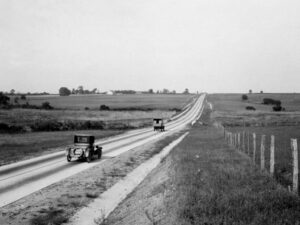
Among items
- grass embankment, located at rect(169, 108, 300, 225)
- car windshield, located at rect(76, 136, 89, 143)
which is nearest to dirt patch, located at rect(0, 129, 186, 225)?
car windshield, located at rect(76, 136, 89, 143)

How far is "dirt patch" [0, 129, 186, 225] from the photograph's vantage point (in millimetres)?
10427

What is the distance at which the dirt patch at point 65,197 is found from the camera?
10427 mm

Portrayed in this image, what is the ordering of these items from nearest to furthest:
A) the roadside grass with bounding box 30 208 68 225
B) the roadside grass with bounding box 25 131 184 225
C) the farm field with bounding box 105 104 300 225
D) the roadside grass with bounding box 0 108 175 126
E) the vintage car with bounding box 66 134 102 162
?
the farm field with bounding box 105 104 300 225 < the roadside grass with bounding box 30 208 68 225 < the roadside grass with bounding box 25 131 184 225 < the vintage car with bounding box 66 134 102 162 < the roadside grass with bounding box 0 108 175 126

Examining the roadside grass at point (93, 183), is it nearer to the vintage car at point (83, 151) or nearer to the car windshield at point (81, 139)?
the vintage car at point (83, 151)

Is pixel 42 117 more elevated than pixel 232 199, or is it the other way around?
pixel 232 199

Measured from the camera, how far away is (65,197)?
41.9 ft

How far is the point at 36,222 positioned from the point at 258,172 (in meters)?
8.09

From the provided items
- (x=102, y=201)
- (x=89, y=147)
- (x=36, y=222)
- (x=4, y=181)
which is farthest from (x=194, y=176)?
(x=89, y=147)

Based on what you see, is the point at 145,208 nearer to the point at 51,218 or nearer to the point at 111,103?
the point at 51,218

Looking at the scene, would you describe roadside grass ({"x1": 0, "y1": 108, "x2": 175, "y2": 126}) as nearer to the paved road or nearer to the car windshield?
the car windshield

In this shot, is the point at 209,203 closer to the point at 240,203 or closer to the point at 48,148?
the point at 240,203

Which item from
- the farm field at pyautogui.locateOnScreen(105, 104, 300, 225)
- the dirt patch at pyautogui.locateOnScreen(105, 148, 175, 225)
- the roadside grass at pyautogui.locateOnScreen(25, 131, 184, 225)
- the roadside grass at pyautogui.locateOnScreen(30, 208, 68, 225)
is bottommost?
the roadside grass at pyautogui.locateOnScreen(25, 131, 184, 225)

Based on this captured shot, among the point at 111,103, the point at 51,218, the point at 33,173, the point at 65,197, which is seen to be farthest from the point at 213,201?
the point at 111,103

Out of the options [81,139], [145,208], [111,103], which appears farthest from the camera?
[111,103]
